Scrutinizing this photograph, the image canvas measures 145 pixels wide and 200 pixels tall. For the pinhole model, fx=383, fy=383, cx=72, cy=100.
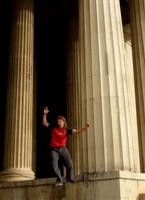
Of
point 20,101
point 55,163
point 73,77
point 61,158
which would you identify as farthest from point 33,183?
point 73,77

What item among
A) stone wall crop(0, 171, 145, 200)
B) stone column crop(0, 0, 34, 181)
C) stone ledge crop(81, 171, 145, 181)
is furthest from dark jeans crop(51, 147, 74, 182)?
stone column crop(0, 0, 34, 181)

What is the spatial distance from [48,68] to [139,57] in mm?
32888

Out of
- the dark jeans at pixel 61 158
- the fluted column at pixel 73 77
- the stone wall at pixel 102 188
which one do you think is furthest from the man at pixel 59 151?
the fluted column at pixel 73 77

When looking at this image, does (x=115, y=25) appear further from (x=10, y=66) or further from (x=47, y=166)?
(x=47, y=166)

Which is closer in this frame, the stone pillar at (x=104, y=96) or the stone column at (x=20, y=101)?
the stone pillar at (x=104, y=96)

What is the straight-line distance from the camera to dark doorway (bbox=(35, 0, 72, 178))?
203 feet

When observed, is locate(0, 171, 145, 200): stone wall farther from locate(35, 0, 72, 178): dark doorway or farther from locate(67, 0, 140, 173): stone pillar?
locate(35, 0, 72, 178): dark doorway

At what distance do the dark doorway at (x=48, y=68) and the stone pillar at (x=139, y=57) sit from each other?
63.8ft

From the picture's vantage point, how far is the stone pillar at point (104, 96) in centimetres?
2461

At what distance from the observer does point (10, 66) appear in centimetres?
4500

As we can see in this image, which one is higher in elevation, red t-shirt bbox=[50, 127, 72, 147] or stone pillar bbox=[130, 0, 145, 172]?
stone pillar bbox=[130, 0, 145, 172]

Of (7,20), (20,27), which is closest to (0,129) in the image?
(7,20)

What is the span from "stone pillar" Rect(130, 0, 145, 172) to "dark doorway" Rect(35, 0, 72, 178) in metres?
19.5

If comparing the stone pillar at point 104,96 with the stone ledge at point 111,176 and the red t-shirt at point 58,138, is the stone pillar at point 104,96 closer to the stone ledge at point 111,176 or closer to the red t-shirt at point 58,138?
the stone ledge at point 111,176
